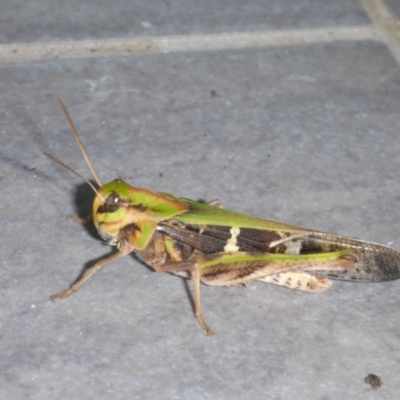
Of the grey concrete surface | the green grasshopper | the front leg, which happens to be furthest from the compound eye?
the grey concrete surface

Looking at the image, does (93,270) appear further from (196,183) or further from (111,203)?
(196,183)

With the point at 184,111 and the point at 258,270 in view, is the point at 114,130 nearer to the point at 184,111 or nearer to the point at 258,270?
the point at 184,111

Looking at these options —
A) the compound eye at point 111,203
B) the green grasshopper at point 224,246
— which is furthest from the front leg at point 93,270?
the compound eye at point 111,203

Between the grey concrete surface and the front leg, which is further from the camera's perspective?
the front leg

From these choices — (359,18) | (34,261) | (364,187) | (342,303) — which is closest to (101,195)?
(34,261)

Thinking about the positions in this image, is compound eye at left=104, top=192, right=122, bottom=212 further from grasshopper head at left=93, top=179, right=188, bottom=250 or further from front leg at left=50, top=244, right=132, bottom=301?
front leg at left=50, top=244, right=132, bottom=301

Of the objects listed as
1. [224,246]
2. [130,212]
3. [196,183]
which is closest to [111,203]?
[130,212]

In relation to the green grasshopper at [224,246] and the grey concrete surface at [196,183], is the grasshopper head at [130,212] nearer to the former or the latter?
the green grasshopper at [224,246]
